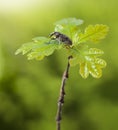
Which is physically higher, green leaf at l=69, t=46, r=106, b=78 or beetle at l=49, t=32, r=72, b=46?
beetle at l=49, t=32, r=72, b=46

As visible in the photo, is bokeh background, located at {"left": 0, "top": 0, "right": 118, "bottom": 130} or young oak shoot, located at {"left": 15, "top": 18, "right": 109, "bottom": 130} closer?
young oak shoot, located at {"left": 15, "top": 18, "right": 109, "bottom": 130}

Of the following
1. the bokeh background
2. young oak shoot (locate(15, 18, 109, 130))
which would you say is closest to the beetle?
young oak shoot (locate(15, 18, 109, 130))

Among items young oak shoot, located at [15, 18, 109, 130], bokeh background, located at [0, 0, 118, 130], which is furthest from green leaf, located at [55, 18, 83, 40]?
bokeh background, located at [0, 0, 118, 130]

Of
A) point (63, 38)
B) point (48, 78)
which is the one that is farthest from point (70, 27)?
point (48, 78)

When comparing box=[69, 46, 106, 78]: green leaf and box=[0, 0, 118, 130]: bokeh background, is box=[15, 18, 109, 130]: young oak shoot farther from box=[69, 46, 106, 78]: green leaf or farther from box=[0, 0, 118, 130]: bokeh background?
box=[0, 0, 118, 130]: bokeh background

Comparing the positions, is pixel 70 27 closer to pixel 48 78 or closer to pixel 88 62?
pixel 88 62

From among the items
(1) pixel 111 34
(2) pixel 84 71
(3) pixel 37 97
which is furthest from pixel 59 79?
(2) pixel 84 71

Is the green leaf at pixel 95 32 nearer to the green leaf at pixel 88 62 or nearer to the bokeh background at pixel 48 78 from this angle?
the green leaf at pixel 88 62

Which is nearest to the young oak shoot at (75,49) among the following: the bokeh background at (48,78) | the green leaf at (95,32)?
the green leaf at (95,32)

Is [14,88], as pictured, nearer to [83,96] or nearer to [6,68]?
[6,68]
